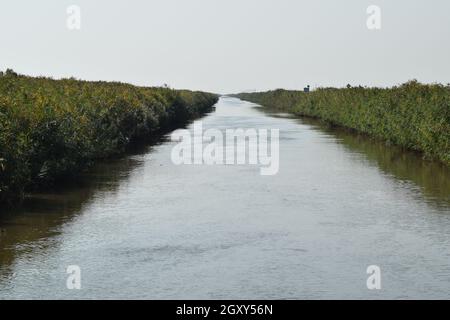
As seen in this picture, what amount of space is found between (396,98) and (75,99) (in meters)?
15.7

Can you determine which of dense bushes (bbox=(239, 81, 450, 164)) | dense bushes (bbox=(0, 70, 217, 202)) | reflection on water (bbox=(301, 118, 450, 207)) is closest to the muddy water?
reflection on water (bbox=(301, 118, 450, 207))

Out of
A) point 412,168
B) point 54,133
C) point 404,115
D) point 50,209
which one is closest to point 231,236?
point 50,209

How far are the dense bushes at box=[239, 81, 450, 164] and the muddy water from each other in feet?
11.3

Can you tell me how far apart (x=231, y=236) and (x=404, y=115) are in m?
19.1

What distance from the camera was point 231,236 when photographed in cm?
1180

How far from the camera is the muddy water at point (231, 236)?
29.4 ft

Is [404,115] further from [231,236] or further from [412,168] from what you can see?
[231,236]

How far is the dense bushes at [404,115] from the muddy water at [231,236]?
11.3 ft

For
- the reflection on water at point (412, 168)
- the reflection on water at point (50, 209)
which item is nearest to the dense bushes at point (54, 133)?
the reflection on water at point (50, 209)

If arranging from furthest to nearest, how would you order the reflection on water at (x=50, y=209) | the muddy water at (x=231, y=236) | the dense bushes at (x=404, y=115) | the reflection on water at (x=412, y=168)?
1. the dense bushes at (x=404, y=115)
2. the reflection on water at (x=412, y=168)
3. the reflection on water at (x=50, y=209)
4. the muddy water at (x=231, y=236)

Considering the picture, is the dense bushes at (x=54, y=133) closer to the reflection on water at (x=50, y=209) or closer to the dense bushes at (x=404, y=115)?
→ the reflection on water at (x=50, y=209)
